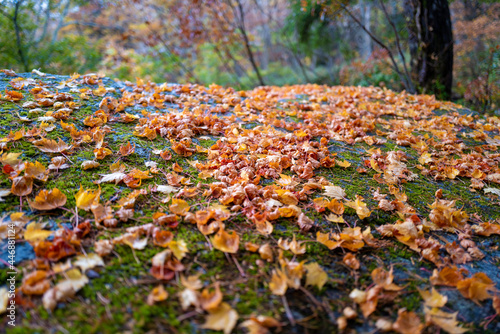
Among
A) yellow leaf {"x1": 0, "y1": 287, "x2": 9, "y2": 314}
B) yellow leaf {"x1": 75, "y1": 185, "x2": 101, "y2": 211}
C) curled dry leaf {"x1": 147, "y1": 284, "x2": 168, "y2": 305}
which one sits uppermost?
yellow leaf {"x1": 75, "y1": 185, "x2": 101, "y2": 211}

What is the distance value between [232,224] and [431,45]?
5118 mm

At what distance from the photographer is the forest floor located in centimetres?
97

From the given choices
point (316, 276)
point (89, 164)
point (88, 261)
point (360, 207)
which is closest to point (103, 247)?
point (88, 261)

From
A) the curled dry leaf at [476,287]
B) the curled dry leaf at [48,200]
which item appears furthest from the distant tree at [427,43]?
the curled dry leaf at [48,200]

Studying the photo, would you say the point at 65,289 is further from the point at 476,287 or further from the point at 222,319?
the point at 476,287

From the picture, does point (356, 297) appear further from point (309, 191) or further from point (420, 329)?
point (309, 191)

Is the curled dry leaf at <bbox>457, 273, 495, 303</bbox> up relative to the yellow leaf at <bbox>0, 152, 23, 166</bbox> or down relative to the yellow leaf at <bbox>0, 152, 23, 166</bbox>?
down

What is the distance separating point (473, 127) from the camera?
321cm

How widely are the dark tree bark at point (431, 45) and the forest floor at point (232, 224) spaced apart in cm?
284

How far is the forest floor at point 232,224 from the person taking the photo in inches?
38.1

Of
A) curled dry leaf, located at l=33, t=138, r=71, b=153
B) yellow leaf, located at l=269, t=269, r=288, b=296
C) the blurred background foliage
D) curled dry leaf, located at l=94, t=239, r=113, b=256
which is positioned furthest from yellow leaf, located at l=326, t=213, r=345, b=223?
the blurred background foliage

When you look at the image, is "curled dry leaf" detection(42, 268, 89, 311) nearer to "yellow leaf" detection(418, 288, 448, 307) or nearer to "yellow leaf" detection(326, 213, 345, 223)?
"yellow leaf" detection(326, 213, 345, 223)

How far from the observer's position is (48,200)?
A: 1304mm

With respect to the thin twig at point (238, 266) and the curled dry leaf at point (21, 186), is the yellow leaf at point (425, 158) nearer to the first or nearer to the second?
the thin twig at point (238, 266)
